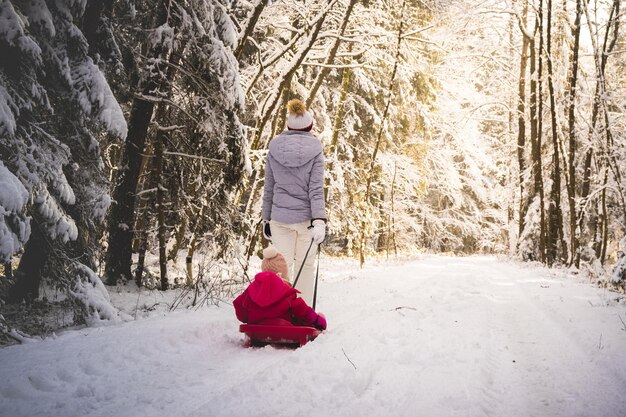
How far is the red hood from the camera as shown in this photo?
3.56 m

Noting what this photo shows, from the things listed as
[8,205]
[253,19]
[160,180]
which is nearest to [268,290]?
[8,205]

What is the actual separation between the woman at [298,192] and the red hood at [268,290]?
868 millimetres

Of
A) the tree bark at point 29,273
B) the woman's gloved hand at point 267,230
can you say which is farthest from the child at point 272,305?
the tree bark at point 29,273

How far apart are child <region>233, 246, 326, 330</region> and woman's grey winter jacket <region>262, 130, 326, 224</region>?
3.25 feet

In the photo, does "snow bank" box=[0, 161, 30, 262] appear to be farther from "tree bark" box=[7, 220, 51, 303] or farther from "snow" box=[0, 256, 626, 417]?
"tree bark" box=[7, 220, 51, 303]

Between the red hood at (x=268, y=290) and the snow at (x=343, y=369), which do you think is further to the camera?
the red hood at (x=268, y=290)

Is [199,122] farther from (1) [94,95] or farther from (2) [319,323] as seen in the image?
(2) [319,323]

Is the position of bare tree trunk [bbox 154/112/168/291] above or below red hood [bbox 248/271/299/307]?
above

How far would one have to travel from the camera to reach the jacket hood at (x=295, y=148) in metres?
4.43

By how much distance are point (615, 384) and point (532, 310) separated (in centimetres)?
265

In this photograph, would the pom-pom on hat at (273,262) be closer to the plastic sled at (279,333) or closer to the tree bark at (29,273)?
the plastic sled at (279,333)

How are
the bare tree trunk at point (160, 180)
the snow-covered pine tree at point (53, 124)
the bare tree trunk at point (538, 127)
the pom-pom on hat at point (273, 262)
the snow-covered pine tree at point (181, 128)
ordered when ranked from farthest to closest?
1. the bare tree trunk at point (538, 127)
2. the bare tree trunk at point (160, 180)
3. the snow-covered pine tree at point (181, 128)
4. the snow-covered pine tree at point (53, 124)
5. the pom-pom on hat at point (273, 262)

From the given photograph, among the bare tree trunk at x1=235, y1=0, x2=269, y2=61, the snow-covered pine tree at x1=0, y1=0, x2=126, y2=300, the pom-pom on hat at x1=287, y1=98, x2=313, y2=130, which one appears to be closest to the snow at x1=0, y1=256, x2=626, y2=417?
the snow-covered pine tree at x1=0, y1=0, x2=126, y2=300

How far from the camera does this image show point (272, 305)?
141 inches
